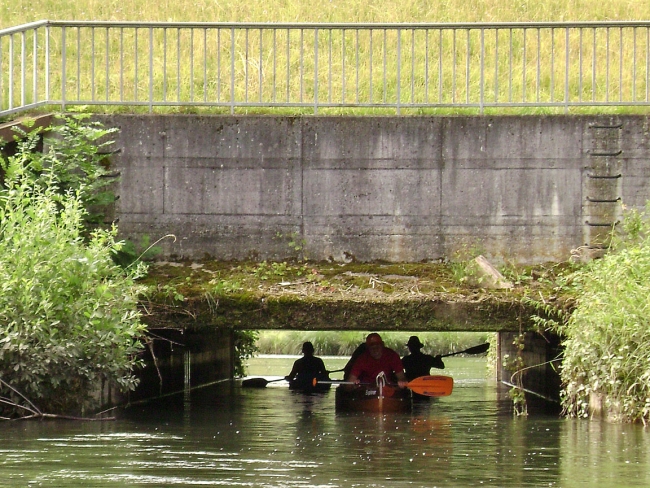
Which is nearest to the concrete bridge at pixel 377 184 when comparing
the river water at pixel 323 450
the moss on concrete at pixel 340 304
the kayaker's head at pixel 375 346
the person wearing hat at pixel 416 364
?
the moss on concrete at pixel 340 304

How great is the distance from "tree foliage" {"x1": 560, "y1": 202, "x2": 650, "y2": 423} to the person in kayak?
13.8 feet

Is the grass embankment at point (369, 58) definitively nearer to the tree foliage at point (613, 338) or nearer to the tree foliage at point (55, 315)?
the tree foliage at point (613, 338)

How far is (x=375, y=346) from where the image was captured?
17.8 meters

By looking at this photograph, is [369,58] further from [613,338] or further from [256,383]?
[613,338]

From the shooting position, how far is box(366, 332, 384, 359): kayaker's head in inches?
697

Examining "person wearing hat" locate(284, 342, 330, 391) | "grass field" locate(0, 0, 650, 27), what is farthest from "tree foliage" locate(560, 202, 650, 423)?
"grass field" locate(0, 0, 650, 27)

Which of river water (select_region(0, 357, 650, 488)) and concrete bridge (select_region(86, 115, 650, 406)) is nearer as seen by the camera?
river water (select_region(0, 357, 650, 488))

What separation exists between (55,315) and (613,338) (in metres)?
6.61

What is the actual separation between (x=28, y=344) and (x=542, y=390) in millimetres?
10764

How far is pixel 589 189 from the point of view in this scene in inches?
602

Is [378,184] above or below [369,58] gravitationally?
below

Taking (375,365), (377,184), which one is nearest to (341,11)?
(375,365)

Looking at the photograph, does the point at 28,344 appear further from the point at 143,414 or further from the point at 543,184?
the point at 543,184

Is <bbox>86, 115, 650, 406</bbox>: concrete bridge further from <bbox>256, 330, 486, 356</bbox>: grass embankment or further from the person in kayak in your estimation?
<bbox>256, 330, 486, 356</bbox>: grass embankment
